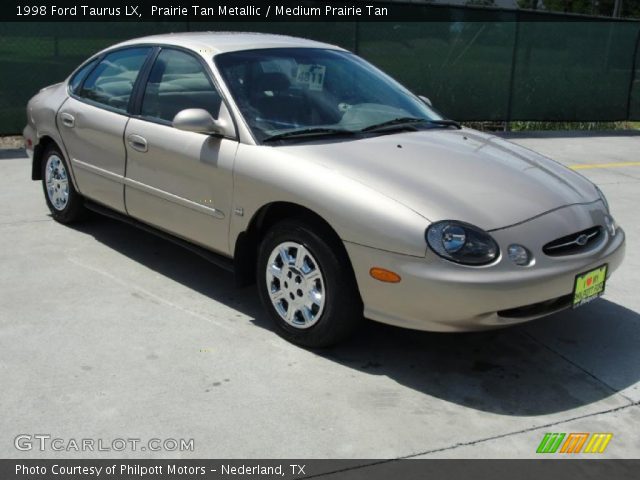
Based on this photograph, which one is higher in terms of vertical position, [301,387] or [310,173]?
[310,173]

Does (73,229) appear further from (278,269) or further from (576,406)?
(576,406)

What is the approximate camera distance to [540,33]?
12.3 m

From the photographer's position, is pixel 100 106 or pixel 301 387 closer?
pixel 301 387

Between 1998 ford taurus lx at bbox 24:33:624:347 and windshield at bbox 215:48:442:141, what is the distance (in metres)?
0.01

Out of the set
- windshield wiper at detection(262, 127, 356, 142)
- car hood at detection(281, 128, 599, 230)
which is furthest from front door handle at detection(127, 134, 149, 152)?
car hood at detection(281, 128, 599, 230)

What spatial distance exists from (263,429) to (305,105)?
211 centimetres

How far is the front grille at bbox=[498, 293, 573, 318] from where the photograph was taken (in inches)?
154

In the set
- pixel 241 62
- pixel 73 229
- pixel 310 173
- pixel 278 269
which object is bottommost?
pixel 73 229

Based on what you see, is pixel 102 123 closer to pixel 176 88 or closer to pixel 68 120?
pixel 68 120

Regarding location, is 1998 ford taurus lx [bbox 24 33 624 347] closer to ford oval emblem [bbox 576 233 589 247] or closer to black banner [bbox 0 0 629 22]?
ford oval emblem [bbox 576 233 589 247]

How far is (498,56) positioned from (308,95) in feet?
26.4

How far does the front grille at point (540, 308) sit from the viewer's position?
3922mm


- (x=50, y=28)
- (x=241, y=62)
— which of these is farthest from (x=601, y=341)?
(x=50, y=28)

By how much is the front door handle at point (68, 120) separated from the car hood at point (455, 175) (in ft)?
7.18
